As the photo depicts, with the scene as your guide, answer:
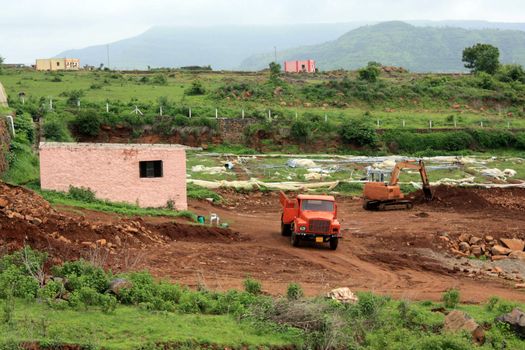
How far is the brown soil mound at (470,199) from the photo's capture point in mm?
39031

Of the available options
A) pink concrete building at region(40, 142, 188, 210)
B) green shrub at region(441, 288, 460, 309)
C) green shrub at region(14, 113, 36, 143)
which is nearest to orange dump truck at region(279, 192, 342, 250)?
pink concrete building at region(40, 142, 188, 210)

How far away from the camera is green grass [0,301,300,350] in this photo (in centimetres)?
1503

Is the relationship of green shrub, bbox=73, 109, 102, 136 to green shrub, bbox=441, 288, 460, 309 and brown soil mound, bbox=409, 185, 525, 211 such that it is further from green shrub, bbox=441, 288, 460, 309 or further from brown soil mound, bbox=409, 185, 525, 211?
green shrub, bbox=441, 288, 460, 309

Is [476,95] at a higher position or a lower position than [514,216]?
higher

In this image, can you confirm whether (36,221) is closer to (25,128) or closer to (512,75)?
(25,128)

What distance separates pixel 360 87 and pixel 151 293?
53710 millimetres

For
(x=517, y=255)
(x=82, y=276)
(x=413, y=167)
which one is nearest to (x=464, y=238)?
(x=517, y=255)

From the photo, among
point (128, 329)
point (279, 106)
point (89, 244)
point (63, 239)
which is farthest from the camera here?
point (279, 106)

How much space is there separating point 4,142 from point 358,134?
26646 mm

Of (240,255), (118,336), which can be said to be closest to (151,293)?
(118,336)

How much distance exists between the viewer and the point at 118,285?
716 inches

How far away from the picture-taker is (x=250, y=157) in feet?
167

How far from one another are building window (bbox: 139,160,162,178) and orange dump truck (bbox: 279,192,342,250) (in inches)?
237

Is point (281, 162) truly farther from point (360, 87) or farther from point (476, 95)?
point (476, 95)
